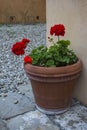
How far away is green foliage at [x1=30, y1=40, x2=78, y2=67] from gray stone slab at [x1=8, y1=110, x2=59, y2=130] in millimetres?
530

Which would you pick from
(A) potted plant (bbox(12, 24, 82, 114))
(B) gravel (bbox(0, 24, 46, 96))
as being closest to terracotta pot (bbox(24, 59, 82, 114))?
(A) potted plant (bbox(12, 24, 82, 114))

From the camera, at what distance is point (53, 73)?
8.71 feet

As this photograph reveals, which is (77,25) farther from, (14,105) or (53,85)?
(14,105)

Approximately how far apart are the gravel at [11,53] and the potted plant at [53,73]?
0.84 m

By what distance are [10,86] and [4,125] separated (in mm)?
1071

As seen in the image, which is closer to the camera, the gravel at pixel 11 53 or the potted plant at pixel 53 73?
the potted plant at pixel 53 73

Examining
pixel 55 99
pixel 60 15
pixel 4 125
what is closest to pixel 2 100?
pixel 4 125

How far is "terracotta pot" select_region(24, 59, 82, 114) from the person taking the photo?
268cm

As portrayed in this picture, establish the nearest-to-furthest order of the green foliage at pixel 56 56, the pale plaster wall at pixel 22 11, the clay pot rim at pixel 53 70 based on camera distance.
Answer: the clay pot rim at pixel 53 70, the green foliage at pixel 56 56, the pale plaster wall at pixel 22 11

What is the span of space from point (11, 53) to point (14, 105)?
261 centimetres

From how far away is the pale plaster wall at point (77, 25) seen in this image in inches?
113

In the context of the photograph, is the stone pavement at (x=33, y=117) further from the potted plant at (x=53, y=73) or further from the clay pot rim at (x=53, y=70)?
the clay pot rim at (x=53, y=70)

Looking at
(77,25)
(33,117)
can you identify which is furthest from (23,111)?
(77,25)

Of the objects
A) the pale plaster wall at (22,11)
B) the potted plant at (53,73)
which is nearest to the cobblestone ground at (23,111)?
the potted plant at (53,73)
